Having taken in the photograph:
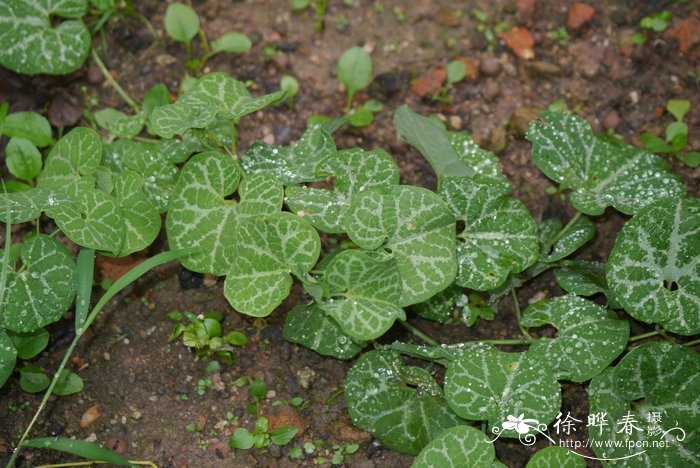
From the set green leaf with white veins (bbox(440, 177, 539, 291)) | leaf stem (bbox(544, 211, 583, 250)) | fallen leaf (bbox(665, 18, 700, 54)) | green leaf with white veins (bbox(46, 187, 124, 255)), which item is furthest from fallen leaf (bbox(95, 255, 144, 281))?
fallen leaf (bbox(665, 18, 700, 54))

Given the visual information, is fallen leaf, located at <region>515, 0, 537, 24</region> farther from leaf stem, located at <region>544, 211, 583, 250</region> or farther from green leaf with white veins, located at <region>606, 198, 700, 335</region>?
green leaf with white veins, located at <region>606, 198, 700, 335</region>

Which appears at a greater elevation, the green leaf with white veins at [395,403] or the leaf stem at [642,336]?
the leaf stem at [642,336]

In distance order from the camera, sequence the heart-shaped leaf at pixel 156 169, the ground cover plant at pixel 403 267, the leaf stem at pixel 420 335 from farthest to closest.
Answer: the heart-shaped leaf at pixel 156 169 → the leaf stem at pixel 420 335 → the ground cover plant at pixel 403 267

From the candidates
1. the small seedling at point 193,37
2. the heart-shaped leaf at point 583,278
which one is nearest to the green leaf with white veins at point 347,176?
the heart-shaped leaf at point 583,278

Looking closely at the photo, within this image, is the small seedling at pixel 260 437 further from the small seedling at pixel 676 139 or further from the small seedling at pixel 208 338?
the small seedling at pixel 676 139

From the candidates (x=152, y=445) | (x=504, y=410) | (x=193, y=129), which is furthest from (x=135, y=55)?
(x=504, y=410)
